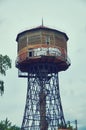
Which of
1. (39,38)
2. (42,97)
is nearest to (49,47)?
(39,38)

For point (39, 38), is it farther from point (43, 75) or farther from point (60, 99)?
point (60, 99)

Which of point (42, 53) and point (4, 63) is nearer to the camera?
point (4, 63)

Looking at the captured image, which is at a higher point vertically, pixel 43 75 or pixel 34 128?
pixel 43 75

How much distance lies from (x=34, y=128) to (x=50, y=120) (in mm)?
3201

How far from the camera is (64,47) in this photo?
76.0 metres

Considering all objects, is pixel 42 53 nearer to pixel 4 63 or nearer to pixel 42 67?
pixel 42 67

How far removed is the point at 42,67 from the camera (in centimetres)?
7356

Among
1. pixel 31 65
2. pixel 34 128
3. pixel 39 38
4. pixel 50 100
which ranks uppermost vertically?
pixel 39 38

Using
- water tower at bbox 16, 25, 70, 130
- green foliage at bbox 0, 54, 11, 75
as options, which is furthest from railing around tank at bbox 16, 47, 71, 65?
green foliage at bbox 0, 54, 11, 75

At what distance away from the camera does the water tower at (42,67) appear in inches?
2872

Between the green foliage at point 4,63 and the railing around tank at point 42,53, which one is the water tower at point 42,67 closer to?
the railing around tank at point 42,53

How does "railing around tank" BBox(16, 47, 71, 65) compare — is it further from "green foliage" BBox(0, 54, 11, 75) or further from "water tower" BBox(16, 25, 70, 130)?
"green foliage" BBox(0, 54, 11, 75)

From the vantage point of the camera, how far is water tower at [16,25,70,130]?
72.9m

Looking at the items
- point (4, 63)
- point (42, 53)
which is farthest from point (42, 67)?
point (4, 63)
